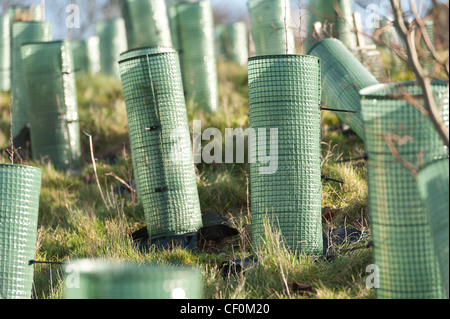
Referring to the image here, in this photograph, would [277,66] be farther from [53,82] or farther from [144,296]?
[53,82]

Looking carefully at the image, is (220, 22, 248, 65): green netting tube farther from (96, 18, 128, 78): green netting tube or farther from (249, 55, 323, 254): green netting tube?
(249, 55, 323, 254): green netting tube

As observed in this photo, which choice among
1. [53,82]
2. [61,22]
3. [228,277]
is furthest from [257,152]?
[61,22]

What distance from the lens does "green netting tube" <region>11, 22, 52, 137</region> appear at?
8641 mm

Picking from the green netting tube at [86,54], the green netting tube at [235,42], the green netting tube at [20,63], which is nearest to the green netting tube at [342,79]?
the green netting tube at [20,63]

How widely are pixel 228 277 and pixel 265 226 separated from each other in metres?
0.46

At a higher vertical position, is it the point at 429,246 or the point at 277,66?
the point at 277,66

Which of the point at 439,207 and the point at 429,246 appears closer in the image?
the point at 439,207

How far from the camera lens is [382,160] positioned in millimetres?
3459

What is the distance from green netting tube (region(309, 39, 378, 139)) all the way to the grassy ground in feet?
1.37

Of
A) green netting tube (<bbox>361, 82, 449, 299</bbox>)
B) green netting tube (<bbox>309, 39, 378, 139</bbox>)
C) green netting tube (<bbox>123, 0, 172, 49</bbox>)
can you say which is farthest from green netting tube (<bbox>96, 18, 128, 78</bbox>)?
green netting tube (<bbox>361, 82, 449, 299</bbox>)

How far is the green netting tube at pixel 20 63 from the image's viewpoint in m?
8.64

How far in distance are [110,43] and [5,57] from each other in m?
2.78

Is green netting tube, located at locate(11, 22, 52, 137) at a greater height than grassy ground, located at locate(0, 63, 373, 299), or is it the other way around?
green netting tube, located at locate(11, 22, 52, 137)

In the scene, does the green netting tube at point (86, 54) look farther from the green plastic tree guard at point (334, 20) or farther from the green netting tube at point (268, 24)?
the green plastic tree guard at point (334, 20)
